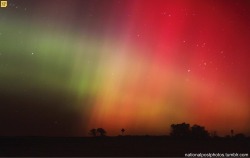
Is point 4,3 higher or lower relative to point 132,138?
higher

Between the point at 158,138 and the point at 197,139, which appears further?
the point at 158,138

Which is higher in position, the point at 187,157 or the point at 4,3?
the point at 4,3

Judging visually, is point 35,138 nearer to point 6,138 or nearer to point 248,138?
point 6,138

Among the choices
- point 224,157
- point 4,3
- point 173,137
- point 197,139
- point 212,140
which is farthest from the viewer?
point 173,137

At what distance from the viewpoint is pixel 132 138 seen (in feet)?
130

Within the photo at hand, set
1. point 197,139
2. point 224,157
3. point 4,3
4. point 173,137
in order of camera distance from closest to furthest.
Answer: point 224,157
point 4,3
point 197,139
point 173,137

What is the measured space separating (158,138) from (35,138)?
15056 millimetres

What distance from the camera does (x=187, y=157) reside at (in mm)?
16922

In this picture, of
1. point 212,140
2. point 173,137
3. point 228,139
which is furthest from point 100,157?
point 173,137

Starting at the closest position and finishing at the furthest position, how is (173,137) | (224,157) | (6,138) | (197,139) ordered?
(224,157), (197,139), (173,137), (6,138)

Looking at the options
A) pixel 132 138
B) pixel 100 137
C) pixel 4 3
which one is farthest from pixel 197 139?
pixel 4 3

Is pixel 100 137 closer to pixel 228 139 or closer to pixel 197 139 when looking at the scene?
pixel 197 139

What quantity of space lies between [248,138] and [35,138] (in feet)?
80.6

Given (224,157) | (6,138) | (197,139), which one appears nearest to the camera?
(224,157)
